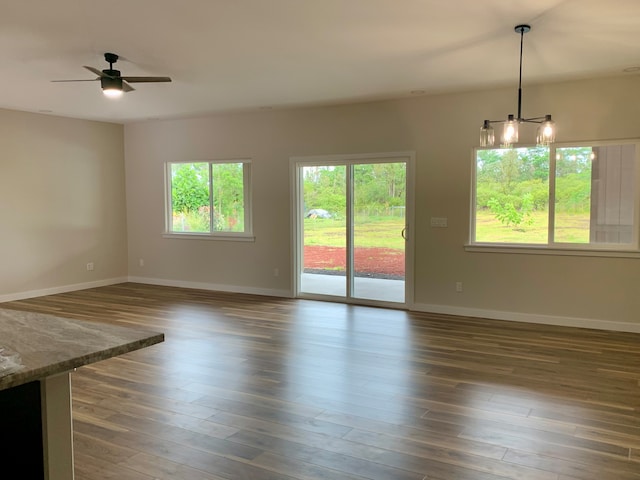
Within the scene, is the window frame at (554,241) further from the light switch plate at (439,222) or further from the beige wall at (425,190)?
Answer: the light switch plate at (439,222)

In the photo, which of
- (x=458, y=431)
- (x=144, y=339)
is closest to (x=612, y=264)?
(x=458, y=431)

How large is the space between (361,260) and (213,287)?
8.54 ft

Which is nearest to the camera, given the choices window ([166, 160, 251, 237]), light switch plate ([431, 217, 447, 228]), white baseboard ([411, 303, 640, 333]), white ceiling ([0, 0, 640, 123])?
white ceiling ([0, 0, 640, 123])

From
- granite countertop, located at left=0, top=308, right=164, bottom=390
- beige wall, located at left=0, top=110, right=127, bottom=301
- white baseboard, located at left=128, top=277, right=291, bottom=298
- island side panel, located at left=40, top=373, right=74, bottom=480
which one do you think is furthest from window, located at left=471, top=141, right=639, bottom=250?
beige wall, located at left=0, top=110, right=127, bottom=301

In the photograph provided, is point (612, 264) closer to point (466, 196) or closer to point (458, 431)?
point (466, 196)

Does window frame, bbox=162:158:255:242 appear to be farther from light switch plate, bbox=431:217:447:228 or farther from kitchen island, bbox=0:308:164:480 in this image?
kitchen island, bbox=0:308:164:480

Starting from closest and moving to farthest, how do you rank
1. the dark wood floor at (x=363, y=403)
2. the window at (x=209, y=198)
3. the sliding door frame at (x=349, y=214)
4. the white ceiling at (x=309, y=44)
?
the dark wood floor at (x=363, y=403) → the white ceiling at (x=309, y=44) → the sliding door frame at (x=349, y=214) → the window at (x=209, y=198)

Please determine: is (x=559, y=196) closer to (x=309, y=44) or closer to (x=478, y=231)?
(x=478, y=231)

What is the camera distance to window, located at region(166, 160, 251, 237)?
7820 mm

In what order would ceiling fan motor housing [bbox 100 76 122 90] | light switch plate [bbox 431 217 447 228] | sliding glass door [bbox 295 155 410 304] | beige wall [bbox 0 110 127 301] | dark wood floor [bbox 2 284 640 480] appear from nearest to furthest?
dark wood floor [bbox 2 284 640 480] < ceiling fan motor housing [bbox 100 76 122 90] < light switch plate [bbox 431 217 447 228] < sliding glass door [bbox 295 155 410 304] < beige wall [bbox 0 110 127 301]

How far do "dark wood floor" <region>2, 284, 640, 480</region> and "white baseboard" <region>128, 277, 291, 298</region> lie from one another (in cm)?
172

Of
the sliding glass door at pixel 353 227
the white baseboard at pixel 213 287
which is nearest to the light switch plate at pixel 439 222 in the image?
the sliding glass door at pixel 353 227

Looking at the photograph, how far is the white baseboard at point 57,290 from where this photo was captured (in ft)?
23.5

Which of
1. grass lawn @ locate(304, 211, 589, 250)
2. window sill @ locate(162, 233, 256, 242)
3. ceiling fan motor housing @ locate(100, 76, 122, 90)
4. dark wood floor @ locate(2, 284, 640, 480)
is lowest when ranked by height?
dark wood floor @ locate(2, 284, 640, 480)
